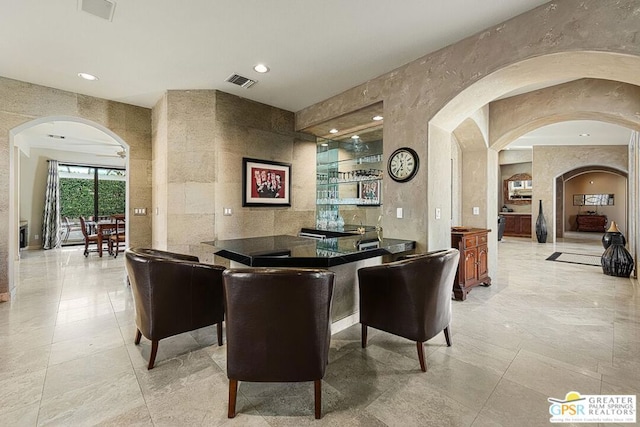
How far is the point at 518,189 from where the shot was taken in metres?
11.5

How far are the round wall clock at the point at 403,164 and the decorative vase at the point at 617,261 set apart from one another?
457 cm

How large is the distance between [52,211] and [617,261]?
13.2 metres

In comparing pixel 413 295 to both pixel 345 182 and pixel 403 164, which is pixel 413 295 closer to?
pixel 403 164

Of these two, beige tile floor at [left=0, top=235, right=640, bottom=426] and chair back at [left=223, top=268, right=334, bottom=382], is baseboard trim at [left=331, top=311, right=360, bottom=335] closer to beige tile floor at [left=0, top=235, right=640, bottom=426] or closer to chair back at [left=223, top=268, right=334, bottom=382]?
beige tile floor at [left=0, top=235, right=640, bottom=426]

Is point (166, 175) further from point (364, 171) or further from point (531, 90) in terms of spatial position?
point (531, 90)

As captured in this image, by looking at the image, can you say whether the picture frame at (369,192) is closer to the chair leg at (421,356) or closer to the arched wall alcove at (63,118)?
the chair leg at (421,356)

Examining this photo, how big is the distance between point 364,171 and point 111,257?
629cm

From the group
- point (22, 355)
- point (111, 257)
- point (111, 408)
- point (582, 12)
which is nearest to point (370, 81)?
point (582, 12)

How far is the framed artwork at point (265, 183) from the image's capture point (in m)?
4.45

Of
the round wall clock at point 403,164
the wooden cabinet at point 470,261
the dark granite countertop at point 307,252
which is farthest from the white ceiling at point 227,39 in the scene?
the wooden cabinet at point 470,261

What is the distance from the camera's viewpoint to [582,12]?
213 cm

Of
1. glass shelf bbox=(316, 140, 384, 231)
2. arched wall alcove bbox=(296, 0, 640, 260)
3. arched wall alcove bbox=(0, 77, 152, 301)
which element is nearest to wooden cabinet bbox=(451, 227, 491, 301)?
arched wall alcove bbox=(296, 0, 640, 260)

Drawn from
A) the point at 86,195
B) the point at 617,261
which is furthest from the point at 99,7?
the point at 86,195

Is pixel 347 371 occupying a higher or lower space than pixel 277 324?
lower
